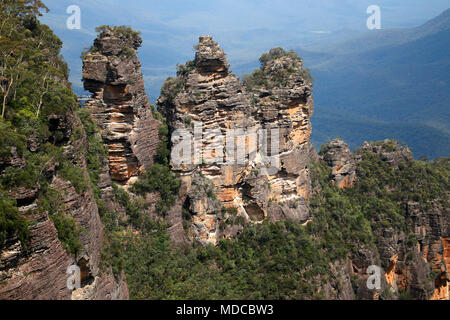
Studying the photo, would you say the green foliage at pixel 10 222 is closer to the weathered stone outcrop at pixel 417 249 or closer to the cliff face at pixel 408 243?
the cliff face at pixel 408 243

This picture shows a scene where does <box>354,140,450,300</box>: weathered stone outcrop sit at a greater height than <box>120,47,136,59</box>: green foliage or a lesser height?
lesser

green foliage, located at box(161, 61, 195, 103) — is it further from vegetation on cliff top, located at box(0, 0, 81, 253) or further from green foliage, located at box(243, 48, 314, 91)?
vegetation on cliff top, located at box(0, 0, 81, 253)

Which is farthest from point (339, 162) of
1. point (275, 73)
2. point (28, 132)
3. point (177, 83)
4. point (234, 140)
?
point (28, 132)

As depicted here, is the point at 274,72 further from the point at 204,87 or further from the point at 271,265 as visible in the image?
the point at 271,265

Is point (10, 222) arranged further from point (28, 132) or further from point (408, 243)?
point (408, 243)

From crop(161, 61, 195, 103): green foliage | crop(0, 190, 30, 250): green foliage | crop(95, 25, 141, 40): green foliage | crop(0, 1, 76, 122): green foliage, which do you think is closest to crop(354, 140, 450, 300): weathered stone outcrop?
crop(161, 61, 195, 103): green foliage

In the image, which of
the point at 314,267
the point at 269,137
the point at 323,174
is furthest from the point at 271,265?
the point at 323,174
